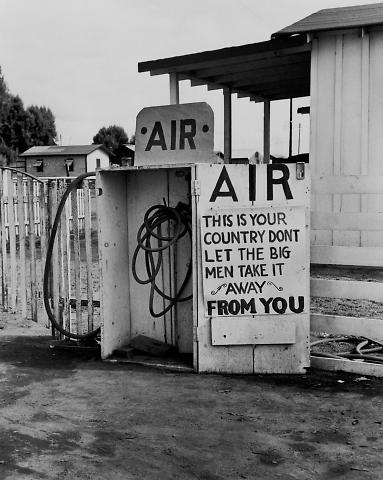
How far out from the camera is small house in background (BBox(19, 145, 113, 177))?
183 feet

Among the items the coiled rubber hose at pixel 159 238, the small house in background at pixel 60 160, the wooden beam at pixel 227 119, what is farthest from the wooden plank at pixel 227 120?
the small house in background at pixel 60 160

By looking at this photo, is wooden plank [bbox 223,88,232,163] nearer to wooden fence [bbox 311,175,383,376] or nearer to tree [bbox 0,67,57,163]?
wooden fence [bbox 311,175,383,376]

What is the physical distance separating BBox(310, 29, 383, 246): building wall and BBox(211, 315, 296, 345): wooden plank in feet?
5.64

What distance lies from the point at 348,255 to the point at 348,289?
0.31 metres

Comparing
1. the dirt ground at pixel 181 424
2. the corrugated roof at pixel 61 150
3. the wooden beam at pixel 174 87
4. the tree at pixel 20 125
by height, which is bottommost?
the dirt ground at pixel 181 424

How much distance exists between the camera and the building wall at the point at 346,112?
6660 mm

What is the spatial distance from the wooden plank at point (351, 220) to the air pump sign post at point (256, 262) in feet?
2.06

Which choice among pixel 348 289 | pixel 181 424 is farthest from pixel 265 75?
pixel 181 424

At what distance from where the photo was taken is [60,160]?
184ft

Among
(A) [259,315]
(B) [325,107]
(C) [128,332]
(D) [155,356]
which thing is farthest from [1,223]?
(B) [325,107]

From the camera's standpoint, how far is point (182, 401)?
442cm

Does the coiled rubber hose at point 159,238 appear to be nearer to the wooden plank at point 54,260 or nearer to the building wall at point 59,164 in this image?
the wooden plank at point 54,260

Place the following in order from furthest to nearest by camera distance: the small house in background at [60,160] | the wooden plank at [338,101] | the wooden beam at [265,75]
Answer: the small house in background at [60,160] < the wooden beam at [265,75] < the wooden plank at [338,101]

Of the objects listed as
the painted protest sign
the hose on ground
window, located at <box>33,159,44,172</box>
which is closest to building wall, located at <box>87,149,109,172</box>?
window, located at <box>33,159,44,172</box>
